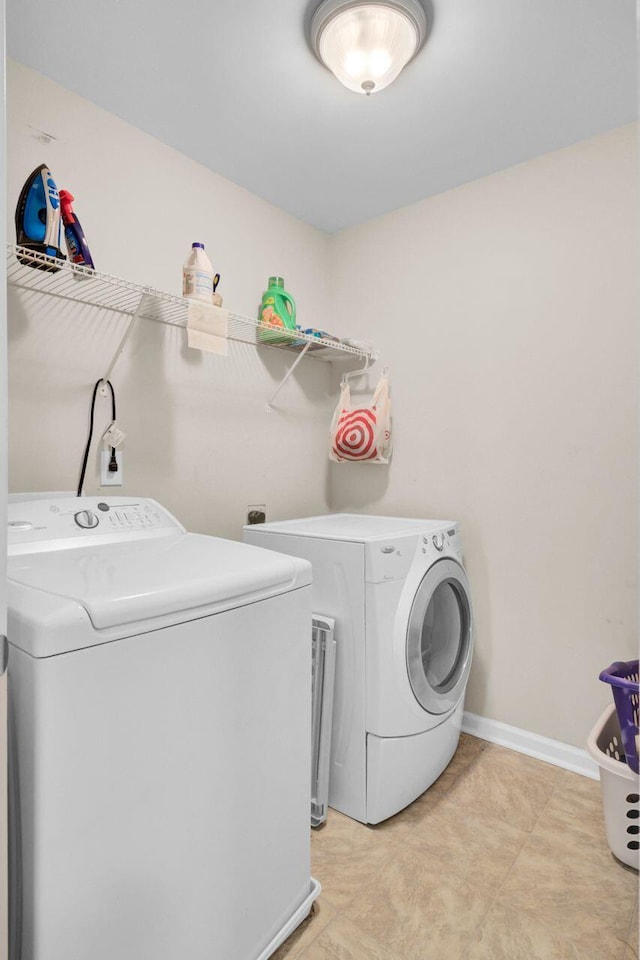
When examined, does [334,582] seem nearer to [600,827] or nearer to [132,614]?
[132,614]

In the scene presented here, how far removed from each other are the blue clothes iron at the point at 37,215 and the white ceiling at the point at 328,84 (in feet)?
1.55

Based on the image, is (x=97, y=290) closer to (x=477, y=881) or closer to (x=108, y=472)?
(x=108, y=472)

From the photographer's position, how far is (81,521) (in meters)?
1.50

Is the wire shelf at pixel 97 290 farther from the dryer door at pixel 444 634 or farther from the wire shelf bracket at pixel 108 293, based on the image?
the dryer door at pixel 444 634

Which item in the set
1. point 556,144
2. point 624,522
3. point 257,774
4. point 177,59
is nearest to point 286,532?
point 257,774

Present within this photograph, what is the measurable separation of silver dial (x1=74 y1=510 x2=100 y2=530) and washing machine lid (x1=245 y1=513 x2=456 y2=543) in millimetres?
656

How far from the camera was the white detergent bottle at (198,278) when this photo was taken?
1794mm

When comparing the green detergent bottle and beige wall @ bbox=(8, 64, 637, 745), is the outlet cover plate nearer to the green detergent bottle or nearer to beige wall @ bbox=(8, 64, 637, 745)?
beige wall @ bbox=(8, 64, 637, 745)

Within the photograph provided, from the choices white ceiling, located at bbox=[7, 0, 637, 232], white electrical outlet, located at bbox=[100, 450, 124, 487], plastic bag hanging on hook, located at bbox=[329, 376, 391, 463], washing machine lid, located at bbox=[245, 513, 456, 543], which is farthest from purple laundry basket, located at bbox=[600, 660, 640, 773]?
white ceiling, located at bbox=[7, 0, 637, 232]

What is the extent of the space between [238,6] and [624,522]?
2.00 metres

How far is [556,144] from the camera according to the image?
1985mm

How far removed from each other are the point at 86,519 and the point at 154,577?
0.57 meters

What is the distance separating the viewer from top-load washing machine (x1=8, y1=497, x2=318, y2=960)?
0.84 m

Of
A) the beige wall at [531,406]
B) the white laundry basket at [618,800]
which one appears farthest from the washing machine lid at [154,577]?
the beige wall at [531,406]
